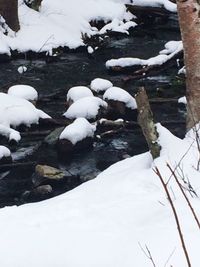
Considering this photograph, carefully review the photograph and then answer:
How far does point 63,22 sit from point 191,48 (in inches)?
387

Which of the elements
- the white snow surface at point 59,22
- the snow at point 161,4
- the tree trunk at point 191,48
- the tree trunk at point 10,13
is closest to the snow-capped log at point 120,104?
the tree trunk at point 191,48

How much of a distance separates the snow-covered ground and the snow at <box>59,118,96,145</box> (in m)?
5.25

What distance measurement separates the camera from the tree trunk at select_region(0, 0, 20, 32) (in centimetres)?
1361

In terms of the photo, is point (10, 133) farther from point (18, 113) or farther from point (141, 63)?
point (141, 63)

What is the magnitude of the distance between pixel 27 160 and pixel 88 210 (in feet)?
12.0

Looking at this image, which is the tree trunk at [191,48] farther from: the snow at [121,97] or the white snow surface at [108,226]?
the snow at [121,97]

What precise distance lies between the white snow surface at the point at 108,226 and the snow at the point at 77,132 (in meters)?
2.90

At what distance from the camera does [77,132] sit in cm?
774

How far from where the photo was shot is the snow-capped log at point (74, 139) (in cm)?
772

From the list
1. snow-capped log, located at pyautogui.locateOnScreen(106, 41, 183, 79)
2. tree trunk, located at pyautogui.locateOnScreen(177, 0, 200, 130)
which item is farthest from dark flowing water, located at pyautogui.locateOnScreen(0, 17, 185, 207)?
tree trunk, located at pyautogui.locateOnScreen(177, 0, 200, 130)

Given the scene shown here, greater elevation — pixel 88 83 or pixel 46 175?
pixel 46 175

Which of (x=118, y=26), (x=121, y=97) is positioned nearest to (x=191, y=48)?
(x=121, y=97)

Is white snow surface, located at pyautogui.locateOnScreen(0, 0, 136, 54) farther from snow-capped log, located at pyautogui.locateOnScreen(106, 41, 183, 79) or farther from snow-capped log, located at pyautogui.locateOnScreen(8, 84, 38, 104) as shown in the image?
snow-capped log, located at pyautogui.locateOnScreen(8, 84, 38, 104)

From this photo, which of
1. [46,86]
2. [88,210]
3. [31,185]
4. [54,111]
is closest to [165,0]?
[46,86]
